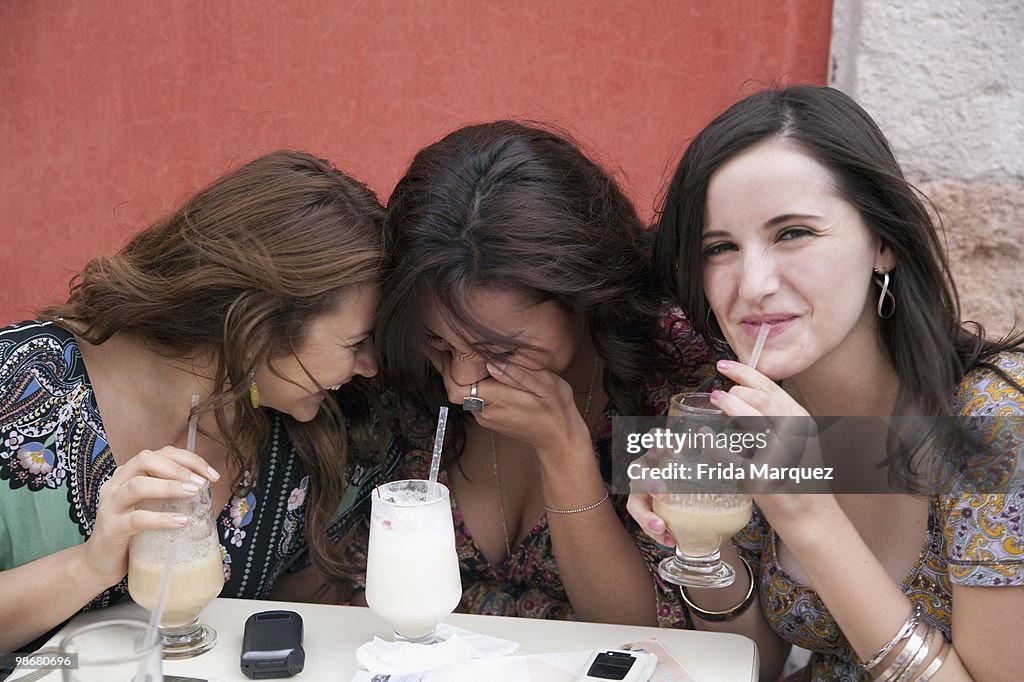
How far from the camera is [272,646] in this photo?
5.10ft

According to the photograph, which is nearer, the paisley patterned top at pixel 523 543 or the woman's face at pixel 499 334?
the woman's face at pixel 499 334

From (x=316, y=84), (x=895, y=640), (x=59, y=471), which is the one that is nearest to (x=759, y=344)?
(x=895, y=640)

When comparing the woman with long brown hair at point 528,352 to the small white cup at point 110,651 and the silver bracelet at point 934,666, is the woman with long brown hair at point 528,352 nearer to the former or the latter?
the silver bracelet at point 934,666

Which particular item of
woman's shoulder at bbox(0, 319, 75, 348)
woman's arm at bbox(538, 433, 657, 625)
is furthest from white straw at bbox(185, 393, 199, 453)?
woman's arm at bbox(538, 433, 657, 625)

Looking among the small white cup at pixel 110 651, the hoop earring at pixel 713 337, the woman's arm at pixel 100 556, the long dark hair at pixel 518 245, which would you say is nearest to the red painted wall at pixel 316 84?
the long dark hair at pixel 518 245

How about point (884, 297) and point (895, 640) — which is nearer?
point (895, 640)

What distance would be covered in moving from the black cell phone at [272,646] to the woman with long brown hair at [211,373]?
0.23 meters

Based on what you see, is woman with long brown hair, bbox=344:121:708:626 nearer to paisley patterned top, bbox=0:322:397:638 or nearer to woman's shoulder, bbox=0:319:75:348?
paisley patterned top, bbox=0:322:397:638

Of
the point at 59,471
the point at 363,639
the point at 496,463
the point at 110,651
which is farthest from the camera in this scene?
the point at 496,463

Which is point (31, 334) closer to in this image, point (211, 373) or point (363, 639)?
point (211, 373)

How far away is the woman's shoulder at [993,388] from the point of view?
162 cm

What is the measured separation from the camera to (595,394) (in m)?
2.20

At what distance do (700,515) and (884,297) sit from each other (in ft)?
1.64

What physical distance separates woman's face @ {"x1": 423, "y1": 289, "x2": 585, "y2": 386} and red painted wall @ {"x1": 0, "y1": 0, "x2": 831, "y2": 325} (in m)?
0.80
